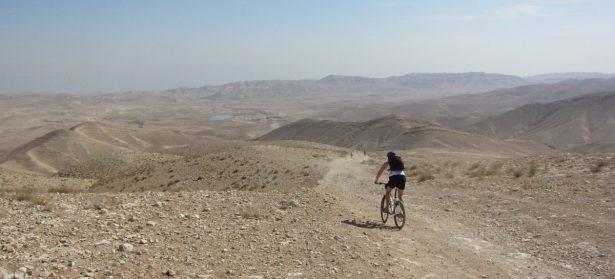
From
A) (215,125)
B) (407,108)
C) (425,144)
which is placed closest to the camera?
(425,144)

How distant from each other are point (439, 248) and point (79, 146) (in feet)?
231

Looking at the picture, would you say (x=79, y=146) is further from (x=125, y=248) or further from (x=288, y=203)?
(x=125, y=248)

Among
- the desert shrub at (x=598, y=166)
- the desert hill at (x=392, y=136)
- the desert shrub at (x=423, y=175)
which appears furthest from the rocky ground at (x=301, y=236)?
the desert hill at (x=392, y=136)

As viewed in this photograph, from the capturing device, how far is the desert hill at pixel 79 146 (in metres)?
59.8

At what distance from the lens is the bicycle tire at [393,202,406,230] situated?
11508 mm

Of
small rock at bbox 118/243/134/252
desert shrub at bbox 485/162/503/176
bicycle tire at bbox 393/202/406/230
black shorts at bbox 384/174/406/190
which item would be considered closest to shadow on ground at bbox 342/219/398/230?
bicycle tire at bbox 393/202/406/230

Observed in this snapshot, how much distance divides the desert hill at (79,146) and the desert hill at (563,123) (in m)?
76.0

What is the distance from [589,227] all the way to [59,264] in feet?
37.4

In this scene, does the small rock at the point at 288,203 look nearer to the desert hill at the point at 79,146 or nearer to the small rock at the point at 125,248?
the small rock at the point at 125,248

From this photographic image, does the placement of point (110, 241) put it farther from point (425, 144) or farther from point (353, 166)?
point (425, 144)

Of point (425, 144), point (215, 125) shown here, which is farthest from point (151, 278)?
point (215, 125)

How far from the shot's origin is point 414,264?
8.83 m

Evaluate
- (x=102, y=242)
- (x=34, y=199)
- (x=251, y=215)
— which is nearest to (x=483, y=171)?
(x=251, y=215)

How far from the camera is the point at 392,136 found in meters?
84.4
